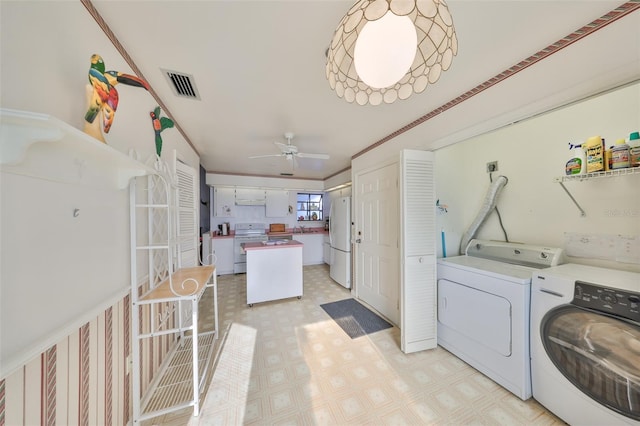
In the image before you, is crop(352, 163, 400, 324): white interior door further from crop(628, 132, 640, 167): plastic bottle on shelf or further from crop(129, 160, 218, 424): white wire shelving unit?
crop(129, 160, 218, 424): white wire shelving unit

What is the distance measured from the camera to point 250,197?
5.23 meters

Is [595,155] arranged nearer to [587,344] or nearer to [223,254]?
[587,344]

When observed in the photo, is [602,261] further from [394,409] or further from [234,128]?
[234,128]

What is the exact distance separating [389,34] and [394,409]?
2215 mm

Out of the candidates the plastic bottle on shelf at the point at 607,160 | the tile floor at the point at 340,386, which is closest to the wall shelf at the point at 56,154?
the tile floor at the point at 340,386

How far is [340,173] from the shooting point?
4816mm

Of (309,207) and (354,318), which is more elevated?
(309,207)

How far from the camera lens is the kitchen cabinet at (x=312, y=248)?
534cm

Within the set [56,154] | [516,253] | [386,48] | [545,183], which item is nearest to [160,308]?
[56,154]

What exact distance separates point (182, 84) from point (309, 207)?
452 cm

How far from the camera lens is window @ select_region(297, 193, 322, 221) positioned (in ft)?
19.4

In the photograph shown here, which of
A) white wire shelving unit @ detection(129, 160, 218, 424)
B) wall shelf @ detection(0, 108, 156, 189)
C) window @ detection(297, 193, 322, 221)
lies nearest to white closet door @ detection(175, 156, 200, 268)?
white wire shelving unit @ detection(129, 160, 218, 424)

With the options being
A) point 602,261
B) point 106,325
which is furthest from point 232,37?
point 602,261

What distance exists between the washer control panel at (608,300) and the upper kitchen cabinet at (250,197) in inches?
204
